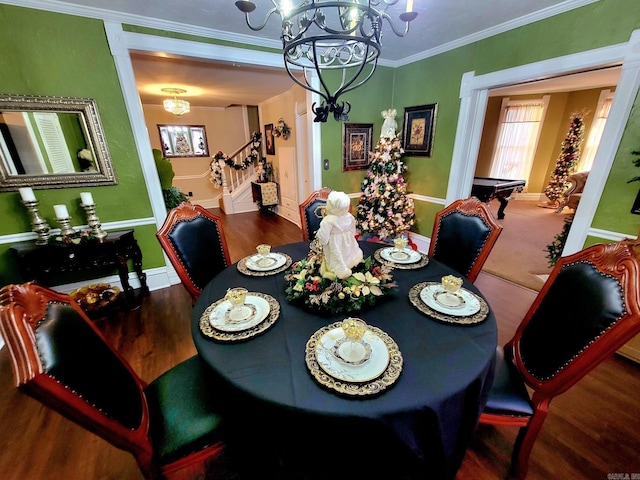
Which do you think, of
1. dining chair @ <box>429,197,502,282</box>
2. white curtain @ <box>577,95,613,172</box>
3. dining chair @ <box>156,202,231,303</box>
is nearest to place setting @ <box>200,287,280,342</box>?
dining chair @ <box>156,202,231,303</box>

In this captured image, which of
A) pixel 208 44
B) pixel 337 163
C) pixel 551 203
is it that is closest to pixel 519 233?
pixel 551 203

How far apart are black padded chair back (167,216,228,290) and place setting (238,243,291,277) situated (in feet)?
1.06

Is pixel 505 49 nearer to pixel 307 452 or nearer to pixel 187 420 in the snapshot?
pixel 307 452

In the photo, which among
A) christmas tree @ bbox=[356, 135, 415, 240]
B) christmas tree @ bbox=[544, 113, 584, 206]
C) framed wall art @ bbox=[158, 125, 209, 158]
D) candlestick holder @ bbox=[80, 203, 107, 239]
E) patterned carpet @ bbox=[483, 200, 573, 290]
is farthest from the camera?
framed wall art @ bbox=[158, 125, 209, 158]

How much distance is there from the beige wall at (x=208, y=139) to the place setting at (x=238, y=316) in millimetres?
6018

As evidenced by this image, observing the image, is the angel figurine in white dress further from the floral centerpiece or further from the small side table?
the small side table

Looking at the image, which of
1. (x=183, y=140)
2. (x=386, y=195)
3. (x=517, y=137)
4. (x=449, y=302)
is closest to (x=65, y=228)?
(x=449, y=302)

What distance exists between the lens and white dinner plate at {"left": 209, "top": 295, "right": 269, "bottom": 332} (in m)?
1.02

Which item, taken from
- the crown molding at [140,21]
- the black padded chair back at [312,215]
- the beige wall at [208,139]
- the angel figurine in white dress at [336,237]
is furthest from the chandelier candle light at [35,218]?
the beige wall at [208,139]

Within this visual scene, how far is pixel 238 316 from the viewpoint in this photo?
107cm

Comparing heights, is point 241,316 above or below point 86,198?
below

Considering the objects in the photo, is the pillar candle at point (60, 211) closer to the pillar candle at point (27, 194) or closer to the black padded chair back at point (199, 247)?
the pillar candle at point (27, 194)

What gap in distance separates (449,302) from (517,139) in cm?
718

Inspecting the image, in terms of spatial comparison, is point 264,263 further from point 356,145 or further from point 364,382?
point 356,145
